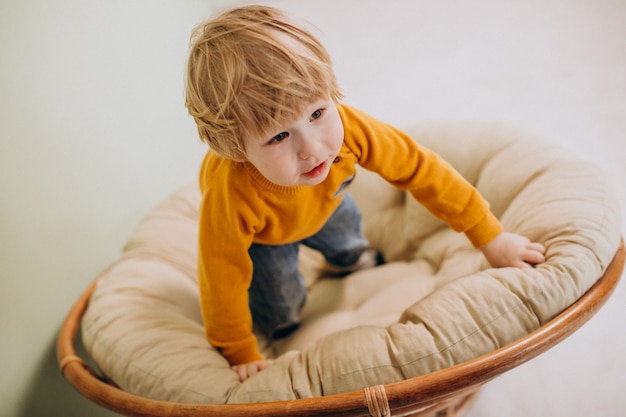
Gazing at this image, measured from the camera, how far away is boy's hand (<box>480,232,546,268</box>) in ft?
2.98

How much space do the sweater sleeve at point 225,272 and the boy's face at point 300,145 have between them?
0.14 meters

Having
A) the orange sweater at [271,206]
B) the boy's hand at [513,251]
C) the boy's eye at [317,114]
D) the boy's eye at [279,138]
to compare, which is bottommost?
the boy's hand at [513,251]

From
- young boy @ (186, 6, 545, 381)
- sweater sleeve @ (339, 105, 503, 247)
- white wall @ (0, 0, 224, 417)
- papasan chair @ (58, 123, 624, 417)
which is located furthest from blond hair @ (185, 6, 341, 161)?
white wall @ (0, 0, 224, 417)

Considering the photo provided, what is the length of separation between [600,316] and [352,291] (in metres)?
0.59

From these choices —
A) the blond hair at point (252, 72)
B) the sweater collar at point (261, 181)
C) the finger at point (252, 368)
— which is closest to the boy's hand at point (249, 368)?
the finger at point (252, 368)

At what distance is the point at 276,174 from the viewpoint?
0.79 meters

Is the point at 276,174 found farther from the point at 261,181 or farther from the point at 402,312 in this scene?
the point at 402,312

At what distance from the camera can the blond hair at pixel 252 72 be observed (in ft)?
2.31

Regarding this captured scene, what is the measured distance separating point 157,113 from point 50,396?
2.96ft

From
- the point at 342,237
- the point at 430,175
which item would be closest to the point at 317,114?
the point at 430,175

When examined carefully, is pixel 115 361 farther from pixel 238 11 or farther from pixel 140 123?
pixel 140 123

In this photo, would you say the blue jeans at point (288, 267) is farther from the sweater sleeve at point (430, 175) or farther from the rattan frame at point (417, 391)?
the rattan frame at point (417, 391)

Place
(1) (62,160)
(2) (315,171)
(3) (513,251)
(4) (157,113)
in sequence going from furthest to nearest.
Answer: (4) (157,113) → (1) (62,160) → (3) (513,251) → (2) (315,171)

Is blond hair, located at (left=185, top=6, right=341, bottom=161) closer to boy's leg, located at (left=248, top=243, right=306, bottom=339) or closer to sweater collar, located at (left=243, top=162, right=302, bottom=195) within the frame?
sweater collar, located at (left=243, top=162, right=302, bottom=195)
